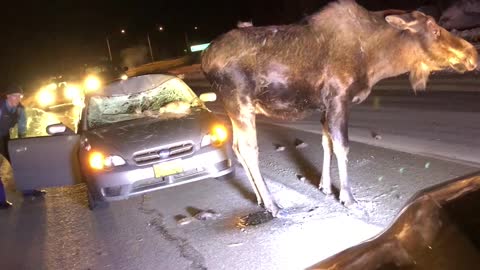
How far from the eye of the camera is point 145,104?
8.55 meters

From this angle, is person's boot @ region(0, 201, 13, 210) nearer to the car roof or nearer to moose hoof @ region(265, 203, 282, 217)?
the car roof

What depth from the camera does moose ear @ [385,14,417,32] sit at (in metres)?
6.29

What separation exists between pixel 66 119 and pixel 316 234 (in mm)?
13314

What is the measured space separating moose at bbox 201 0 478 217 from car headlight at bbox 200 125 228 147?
0.94 m

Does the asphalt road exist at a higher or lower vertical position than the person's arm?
lower

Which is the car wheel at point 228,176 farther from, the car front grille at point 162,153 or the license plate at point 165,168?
the license plate at point 165,168

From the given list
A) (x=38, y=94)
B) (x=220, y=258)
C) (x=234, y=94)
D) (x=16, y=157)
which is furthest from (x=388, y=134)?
(x=38, y=94)

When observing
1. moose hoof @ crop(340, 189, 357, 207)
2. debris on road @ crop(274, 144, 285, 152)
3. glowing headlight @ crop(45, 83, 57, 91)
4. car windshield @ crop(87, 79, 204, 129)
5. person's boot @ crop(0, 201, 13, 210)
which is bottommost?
glowing headlight @ crop(45, 83, 57, 91)

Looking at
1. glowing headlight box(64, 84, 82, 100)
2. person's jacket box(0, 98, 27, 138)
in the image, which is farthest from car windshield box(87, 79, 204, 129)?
glowing headlight box(64, 84, 82, 100)

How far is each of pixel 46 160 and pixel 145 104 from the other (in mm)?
1685

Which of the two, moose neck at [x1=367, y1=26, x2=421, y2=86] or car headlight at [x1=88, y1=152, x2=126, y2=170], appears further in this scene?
car headlight at [x1=88, y1=152, x2=126, y2=170]

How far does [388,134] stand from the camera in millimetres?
9570

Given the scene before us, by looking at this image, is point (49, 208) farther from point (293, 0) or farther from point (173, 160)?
point (293, 0)

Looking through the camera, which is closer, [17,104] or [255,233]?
[255,233]
